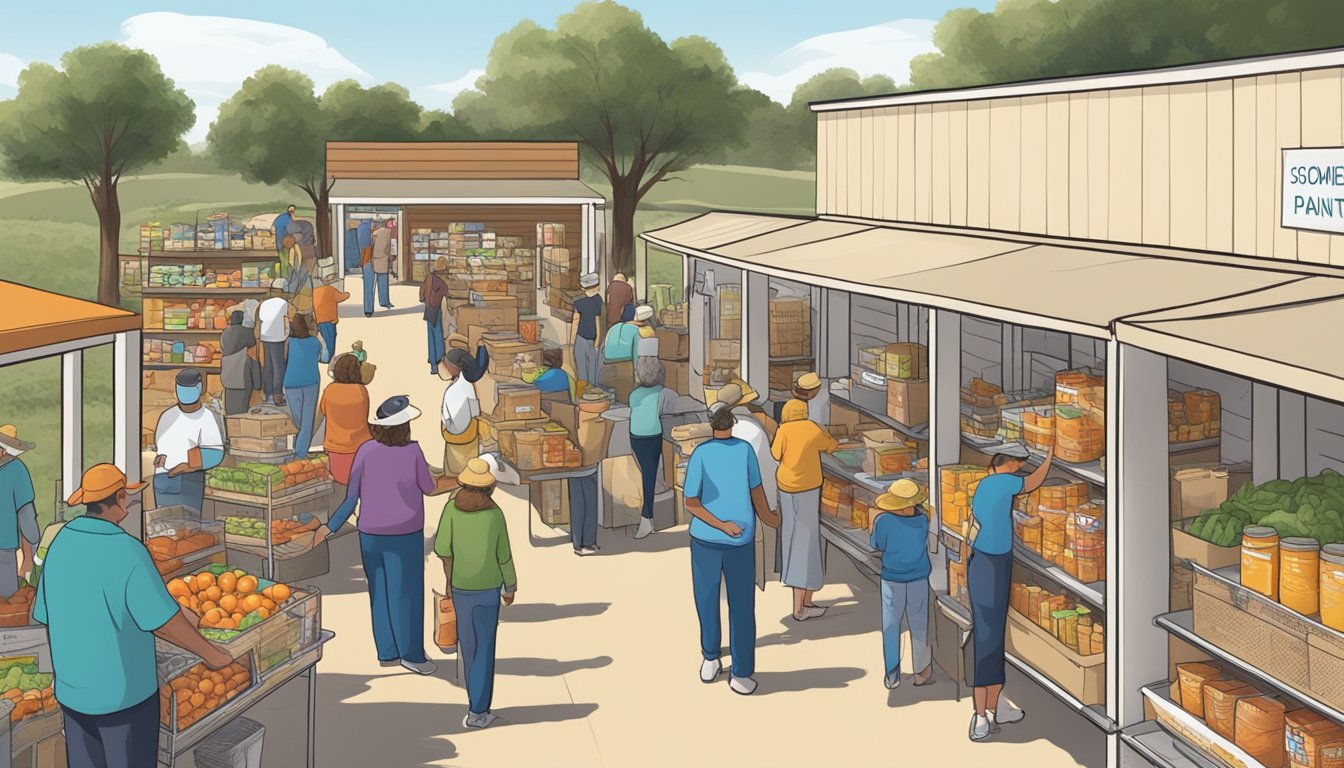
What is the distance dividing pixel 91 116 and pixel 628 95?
58.4 feet

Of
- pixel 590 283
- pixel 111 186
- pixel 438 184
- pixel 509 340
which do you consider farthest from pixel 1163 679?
pixel 111 186

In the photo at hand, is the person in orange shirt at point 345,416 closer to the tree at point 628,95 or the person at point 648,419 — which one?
the person at point 648,419

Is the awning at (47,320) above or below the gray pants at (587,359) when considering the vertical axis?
above

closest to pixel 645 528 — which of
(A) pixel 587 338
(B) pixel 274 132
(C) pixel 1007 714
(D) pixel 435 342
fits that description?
(C) pixel 1007 714

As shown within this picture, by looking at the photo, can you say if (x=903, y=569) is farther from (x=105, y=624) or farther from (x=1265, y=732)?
(x=105, y=624)

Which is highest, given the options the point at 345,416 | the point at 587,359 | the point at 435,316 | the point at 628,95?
the point at 628,95

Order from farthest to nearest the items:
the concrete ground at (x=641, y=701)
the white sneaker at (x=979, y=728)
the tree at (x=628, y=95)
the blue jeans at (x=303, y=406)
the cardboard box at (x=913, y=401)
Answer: the tree at (x=628, y=95) → the blue jeans at (x=303, y=406) → the cardboard box at (x=913, y=401) → the white sneaker at (x=979, y=728) → the concrete ground at (x=641, y=701)

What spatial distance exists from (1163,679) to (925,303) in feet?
8.41

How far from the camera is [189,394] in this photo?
400 inches

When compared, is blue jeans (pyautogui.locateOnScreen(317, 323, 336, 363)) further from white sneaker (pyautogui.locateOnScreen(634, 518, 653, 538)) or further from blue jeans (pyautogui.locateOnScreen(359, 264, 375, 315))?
blue jeans (pyautogui.locateOnScreen(359, 264, 375, 315))

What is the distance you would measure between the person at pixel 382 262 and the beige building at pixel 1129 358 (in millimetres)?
18625

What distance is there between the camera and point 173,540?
8430mm

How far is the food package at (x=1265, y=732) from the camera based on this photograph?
5.96 metres

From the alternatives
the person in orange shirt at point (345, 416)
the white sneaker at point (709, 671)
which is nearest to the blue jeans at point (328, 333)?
the person in orange shirt at point (345, 416)
